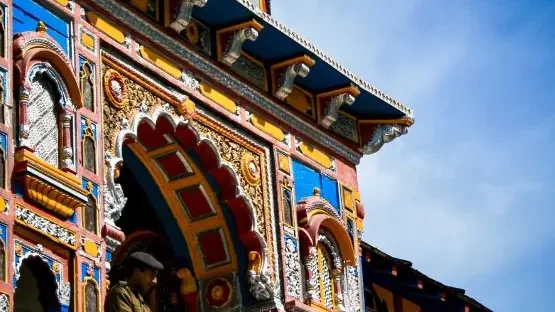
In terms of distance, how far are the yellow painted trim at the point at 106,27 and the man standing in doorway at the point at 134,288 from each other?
10.2 ft

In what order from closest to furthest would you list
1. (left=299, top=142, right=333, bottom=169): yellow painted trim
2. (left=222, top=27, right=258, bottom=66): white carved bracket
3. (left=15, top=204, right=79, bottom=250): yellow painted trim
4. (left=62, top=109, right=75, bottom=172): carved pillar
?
1. (left=15, top=204, right=79, bottom=250): yellow painted trim
2. (left=62, top=109, right=75, bottom=172): carved pillar
3. (left=222, top=27, right=258, bottom=66): white carved bracket
4. (left=299, top=142, right=333, bottom=169): yellow painted trim

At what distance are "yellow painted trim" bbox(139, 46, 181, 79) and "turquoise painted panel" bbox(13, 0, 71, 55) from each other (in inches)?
51.7

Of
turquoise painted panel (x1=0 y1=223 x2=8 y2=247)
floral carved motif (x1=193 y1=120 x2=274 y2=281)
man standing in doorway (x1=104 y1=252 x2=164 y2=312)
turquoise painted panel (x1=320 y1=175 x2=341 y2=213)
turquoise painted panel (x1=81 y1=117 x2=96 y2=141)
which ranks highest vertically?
turquoise painted panel (x1=320 y1=175 x2=341 y2=213)

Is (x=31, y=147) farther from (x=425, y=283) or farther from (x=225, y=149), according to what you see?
(x=425, y=283)

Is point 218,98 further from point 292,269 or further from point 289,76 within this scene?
point 292,269

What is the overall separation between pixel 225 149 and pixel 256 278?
1365mm

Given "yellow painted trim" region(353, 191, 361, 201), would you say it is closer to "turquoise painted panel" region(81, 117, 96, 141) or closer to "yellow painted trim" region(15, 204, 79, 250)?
"turquoise painted panel" region(81, 117, 96, 141)

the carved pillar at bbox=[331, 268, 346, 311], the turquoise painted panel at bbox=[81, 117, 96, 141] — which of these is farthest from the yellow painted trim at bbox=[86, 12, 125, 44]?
the carved pillar at bbox=[331, 268, 346, 311]

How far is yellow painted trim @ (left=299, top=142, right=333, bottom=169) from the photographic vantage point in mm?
18547

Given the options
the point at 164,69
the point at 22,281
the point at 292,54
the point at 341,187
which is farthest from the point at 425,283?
the point at 22,281

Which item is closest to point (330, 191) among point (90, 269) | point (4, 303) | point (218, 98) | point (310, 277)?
point (310, 277)

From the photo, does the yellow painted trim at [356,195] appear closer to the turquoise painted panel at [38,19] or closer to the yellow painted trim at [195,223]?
the yellow painted trim at [195,223]

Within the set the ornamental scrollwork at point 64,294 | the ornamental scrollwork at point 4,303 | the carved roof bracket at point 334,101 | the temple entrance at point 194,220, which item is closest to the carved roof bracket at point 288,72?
the carved roof bracket at point 334,101

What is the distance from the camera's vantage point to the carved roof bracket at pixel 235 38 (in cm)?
1708
